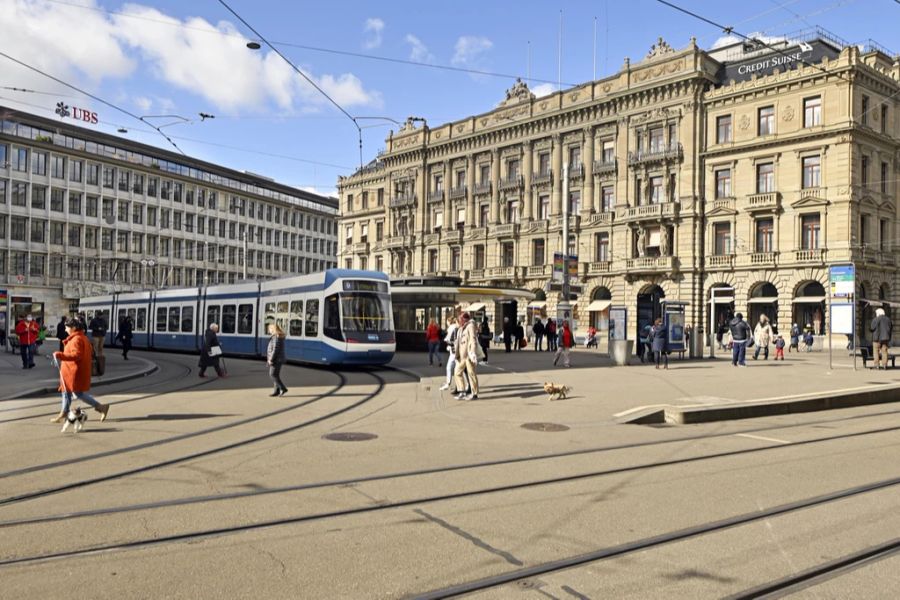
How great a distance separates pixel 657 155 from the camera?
5016cm

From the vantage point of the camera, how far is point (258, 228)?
310 feet

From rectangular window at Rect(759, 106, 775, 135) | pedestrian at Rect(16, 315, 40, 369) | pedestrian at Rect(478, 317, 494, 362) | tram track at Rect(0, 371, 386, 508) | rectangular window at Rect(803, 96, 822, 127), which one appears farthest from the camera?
rectangular window at Rect(759, 106, 775, 135)

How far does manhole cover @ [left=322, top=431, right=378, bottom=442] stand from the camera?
383 inches

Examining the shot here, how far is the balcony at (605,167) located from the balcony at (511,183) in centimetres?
680

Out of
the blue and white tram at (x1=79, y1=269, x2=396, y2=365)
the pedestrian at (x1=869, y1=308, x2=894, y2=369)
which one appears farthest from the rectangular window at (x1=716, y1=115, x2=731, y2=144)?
the blue and white tram at (x1=79, y1=269, x2=396, y2=365)

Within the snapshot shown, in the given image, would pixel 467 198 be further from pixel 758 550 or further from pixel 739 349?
pixel 758 550

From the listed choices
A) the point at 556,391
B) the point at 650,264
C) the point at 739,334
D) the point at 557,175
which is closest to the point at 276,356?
the point at 556,391

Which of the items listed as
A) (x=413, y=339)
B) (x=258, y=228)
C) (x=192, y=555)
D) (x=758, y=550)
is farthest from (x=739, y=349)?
(x=258, y=228)

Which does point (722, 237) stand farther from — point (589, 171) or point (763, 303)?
point (589, 171)

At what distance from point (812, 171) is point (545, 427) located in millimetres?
40038

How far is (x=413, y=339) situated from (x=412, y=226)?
3481 cm

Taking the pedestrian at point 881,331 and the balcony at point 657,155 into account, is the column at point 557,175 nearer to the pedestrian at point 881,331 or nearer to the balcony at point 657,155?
the balcony at point 657,155

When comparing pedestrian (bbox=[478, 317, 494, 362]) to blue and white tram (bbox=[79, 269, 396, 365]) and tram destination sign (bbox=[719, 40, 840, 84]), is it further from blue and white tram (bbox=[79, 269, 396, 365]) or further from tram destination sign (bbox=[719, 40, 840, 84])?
tram destination sign (bbox=[719, 40, 840, 84])

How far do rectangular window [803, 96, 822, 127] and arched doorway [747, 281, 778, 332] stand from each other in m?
9.78
